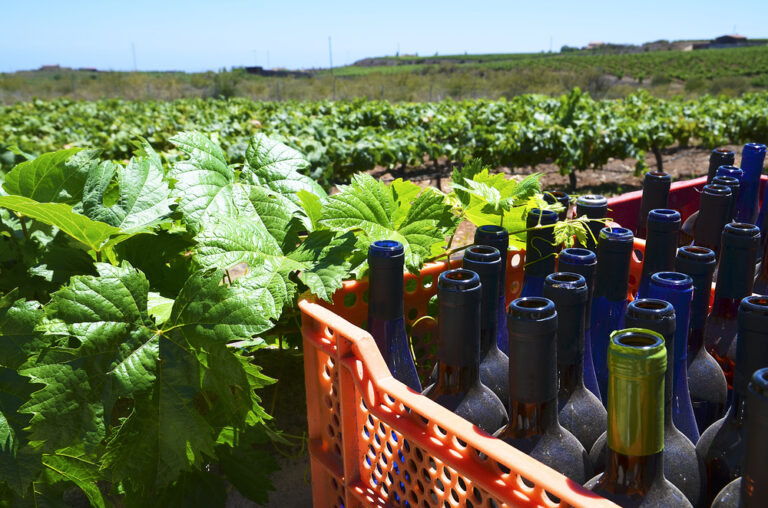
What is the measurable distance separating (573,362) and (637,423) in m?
0.34

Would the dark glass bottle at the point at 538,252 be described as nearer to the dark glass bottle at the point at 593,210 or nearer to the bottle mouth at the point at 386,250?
the dark glass bottle at the point at 593,210

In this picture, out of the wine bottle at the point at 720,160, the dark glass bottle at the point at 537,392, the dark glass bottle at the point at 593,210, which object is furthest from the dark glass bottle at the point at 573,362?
the wine bottle at the point at 720,160

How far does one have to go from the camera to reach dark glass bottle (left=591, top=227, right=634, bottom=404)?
1.20m

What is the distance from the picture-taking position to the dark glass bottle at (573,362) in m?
1.00

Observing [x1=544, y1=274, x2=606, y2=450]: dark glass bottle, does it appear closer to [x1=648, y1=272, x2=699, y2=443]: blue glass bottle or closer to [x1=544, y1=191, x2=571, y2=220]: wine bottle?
[x1=648, y1=272, x2=699, y2=443]: blue glass bottle

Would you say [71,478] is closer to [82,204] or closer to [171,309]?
[171,309]

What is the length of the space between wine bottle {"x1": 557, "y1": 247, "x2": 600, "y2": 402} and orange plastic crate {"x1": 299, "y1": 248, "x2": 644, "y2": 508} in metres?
0.36

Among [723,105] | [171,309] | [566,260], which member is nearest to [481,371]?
[566,260]

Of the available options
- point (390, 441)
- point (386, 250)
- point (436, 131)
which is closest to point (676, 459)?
point (390, 441)

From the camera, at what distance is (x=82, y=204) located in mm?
1405

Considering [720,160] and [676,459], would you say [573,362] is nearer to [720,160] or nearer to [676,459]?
[676,459]

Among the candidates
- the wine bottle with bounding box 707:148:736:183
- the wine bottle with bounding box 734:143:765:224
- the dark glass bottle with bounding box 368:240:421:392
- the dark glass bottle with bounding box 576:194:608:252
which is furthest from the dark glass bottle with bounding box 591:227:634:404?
the wine bottle with bounding box 707:148:736:183

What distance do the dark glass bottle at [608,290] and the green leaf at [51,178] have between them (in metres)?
1.17

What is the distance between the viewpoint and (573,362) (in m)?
1.11
